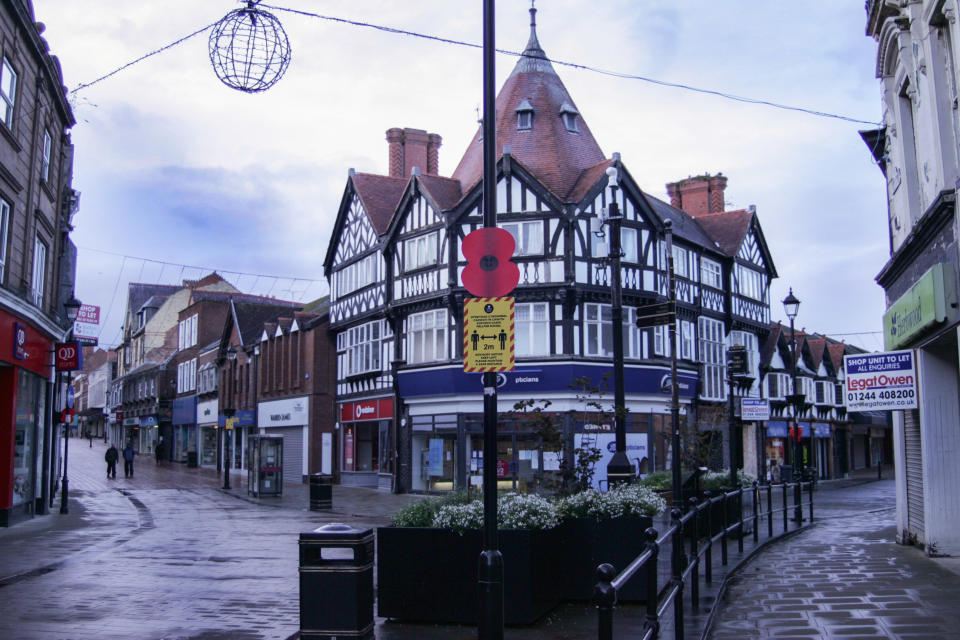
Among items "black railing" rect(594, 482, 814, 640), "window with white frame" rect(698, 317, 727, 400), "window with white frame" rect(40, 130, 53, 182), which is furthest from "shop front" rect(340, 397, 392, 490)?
"black railing" rect(594, 482, 814, 640)

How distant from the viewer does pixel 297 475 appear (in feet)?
133

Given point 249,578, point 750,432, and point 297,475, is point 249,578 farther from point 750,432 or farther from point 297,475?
point 750,432

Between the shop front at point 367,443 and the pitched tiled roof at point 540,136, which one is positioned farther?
the shop front at point 367,443

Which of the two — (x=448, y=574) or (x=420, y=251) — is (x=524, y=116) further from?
(x=448, y=574)

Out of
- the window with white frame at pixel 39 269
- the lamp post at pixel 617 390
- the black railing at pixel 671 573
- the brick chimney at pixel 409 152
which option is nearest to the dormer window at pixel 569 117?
the brick chimney at pixel 409 152

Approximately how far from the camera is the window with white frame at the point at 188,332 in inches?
2434

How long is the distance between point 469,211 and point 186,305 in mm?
43076

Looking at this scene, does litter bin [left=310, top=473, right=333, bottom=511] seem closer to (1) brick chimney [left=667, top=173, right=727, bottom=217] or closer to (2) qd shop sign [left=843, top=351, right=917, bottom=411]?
(2) qd shop sign [left=843, top=351, right=917, bottom=411]

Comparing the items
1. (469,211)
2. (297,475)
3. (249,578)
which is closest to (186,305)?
(297,475)

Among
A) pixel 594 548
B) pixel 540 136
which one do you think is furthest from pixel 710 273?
pixel 594 548

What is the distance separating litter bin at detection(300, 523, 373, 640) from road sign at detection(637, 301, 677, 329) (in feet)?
27.0

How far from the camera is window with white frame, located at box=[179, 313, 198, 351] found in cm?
6183

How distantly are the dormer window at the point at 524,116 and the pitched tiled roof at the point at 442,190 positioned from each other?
10.5 feet

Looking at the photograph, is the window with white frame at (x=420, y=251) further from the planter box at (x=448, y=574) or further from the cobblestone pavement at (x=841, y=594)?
the planter box at (x=448, y=574)
